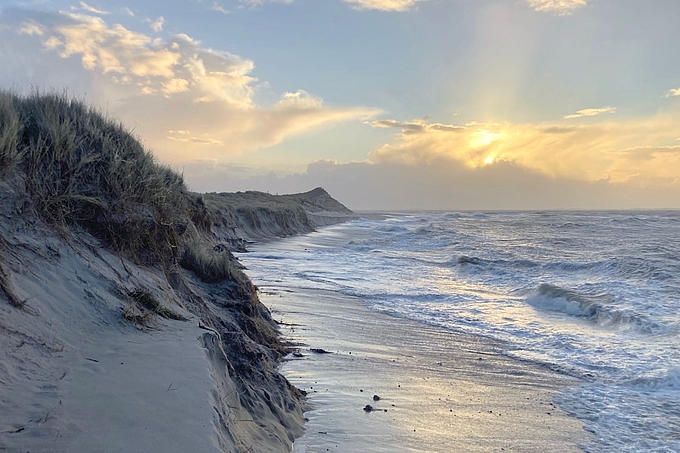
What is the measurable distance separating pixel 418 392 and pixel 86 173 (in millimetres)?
4825

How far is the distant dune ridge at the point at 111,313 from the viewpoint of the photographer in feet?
9.75

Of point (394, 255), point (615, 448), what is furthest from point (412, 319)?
point (394, 255)

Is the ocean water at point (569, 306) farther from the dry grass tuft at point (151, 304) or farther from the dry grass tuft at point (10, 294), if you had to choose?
the dry grass tuft at point (10, 294)

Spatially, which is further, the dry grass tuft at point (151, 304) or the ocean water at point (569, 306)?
the ocean water at point (569, 306)

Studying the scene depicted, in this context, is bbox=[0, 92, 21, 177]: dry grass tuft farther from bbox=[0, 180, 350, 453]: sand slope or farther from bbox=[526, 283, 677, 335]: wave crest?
bbox=[526, 283, 677, 335]: wave crest

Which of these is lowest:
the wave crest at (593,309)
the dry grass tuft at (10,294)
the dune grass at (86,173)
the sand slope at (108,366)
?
the wave crest at (593,309)

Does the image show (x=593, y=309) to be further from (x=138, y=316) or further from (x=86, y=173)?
(x=86, y=173)

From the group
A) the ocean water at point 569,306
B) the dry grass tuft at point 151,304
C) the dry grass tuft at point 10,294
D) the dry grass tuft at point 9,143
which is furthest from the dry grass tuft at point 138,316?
the ocean water at point 569,306

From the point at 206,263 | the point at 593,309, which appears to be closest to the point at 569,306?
the point at 593,309

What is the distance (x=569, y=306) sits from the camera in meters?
12.9

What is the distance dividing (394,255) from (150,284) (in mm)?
20545

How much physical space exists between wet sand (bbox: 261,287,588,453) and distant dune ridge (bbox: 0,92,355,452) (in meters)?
0.51

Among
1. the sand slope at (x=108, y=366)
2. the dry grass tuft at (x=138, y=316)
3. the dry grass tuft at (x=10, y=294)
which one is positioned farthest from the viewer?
the dry grass tuft at (x=138, y=316)

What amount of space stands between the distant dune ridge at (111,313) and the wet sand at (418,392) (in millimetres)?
513
